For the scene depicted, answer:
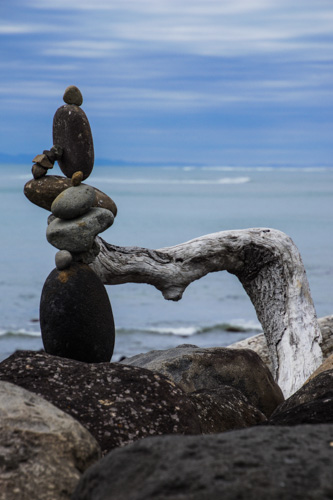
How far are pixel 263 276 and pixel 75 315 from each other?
2.92 meters

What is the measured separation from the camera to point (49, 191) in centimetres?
636

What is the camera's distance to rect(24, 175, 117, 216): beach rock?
6.34 m

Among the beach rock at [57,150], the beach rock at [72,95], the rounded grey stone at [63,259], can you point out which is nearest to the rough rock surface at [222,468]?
the rounded grey stone at [63,259]

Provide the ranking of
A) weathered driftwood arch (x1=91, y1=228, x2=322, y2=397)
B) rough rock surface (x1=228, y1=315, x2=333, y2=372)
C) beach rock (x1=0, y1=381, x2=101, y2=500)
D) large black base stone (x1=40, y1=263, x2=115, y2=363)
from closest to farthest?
beach rock (x1=0, y1=381, x2=101, y2=500) → large black base stone (x1=40, y1=263, x2=115, y2=363) → weathered driftwood arch (x1=91, y1=228, x2=322, y2=397) → rough rock surface (x1=228, y1=315, x2=333, y2=372)

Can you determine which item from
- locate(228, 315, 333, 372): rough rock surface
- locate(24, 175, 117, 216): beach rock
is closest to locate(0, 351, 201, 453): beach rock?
locate(24, 175, 117, 216): beach rock

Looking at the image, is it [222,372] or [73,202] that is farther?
[222,372]

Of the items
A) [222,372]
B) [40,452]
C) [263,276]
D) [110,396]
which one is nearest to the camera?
[40,452]

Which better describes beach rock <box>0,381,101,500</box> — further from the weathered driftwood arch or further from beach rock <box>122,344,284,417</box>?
the weathered driftwood arch

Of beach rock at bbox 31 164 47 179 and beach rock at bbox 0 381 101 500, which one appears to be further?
beach rock at bbox 31 164 47 179

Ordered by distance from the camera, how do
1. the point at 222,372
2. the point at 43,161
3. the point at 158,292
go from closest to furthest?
the point at 222,372, the point at 43,161, the point at 158,292

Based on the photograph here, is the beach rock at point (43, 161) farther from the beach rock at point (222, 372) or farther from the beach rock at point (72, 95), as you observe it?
the beach rock at point (222, 372)

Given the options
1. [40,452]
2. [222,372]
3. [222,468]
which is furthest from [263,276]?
[222,468]

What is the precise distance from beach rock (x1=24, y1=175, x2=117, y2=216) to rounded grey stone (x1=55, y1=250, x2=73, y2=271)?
732mm

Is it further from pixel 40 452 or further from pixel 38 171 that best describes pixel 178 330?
pixel 40 452
